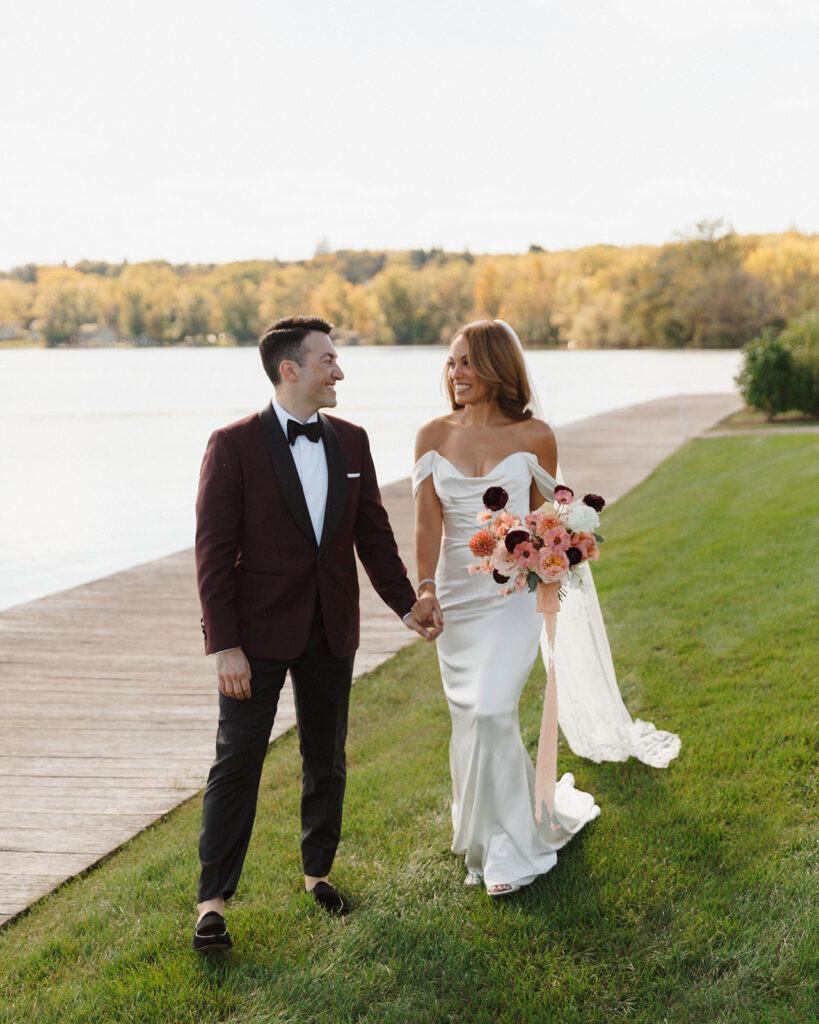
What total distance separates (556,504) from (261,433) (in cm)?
106

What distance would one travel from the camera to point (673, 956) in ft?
10.8

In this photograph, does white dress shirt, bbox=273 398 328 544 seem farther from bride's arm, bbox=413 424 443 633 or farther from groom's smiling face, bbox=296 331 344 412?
bride's arm, bbox=413 424 443 633

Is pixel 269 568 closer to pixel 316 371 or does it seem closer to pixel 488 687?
pixel 316 371

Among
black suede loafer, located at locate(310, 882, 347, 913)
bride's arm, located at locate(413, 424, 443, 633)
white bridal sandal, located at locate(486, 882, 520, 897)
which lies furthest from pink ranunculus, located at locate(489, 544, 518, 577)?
black suede loafer, located at locate(310, 882, 347, 913)

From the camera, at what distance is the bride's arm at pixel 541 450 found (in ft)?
13.1

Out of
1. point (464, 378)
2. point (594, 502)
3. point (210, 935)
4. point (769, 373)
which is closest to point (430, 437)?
point (464, 378)

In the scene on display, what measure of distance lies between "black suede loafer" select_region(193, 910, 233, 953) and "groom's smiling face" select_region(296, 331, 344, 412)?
1.71 m

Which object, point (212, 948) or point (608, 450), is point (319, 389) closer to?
point (212, 948)

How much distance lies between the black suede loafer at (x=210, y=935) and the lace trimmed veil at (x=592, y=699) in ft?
6.49

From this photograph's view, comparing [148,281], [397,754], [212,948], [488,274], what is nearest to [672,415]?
[397,754]

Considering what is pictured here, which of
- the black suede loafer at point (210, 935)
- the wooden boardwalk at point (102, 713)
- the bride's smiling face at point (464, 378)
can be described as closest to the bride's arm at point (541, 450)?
the bride's smiling face at point (464, 378)

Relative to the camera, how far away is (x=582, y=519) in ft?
11.7

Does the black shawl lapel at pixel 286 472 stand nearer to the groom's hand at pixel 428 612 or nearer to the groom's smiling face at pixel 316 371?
the groom's smiling face at pixel 316 371

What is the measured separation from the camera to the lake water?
47.0 ft
